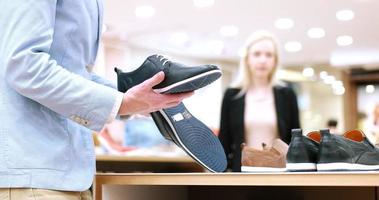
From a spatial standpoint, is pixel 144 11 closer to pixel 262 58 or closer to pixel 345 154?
pixel 262 58

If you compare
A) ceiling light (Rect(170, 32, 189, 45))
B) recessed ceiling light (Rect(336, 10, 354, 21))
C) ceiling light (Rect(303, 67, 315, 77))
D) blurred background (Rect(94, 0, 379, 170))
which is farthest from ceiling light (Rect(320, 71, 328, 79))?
recessed ceiling light (Rect(336, 10, 354, 21))

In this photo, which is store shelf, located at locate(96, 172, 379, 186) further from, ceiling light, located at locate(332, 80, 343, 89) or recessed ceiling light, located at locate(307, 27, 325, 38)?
ceiling light, located at locate(332, 80, 343, 89)

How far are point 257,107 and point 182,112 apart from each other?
121 cm

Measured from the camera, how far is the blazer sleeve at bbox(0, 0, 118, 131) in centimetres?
102

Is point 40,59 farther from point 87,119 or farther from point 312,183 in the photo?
point 312,183

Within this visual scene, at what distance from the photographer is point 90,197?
3.99 feet

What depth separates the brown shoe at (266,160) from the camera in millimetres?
1309

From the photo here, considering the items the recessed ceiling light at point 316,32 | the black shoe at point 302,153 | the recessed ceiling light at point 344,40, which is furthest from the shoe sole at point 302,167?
the recessed ceiling light at point 344,40

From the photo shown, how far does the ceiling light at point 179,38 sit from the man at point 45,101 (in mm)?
8431

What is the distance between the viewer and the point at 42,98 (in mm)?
1028

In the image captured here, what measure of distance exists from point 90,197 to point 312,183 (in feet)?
1.49

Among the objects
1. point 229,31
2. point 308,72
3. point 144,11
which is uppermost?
point 144,11

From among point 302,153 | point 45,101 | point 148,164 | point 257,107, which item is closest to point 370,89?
point 148,164

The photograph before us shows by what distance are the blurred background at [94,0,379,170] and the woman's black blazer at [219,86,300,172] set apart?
8.22 feet
